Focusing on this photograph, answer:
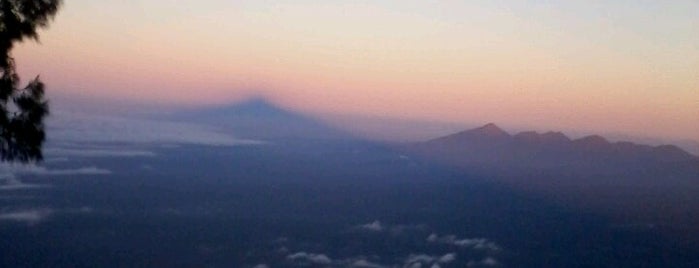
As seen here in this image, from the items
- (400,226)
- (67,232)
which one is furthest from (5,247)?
(400,226)

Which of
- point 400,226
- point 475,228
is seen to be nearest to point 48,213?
point 400,226

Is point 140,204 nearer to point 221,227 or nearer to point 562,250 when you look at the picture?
point 221,227

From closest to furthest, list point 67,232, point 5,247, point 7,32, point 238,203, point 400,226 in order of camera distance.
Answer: point 7,32
point 5,247
point 67,232
point 400,226
point 238,203

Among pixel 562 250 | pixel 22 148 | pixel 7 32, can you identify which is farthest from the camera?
Result: pixel 562 250

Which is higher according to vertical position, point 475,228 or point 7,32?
point 7,32

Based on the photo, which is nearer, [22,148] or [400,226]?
[22,148]

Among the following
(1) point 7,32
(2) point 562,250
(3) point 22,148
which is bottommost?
(2) point 562,250
